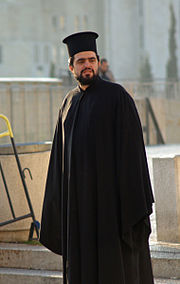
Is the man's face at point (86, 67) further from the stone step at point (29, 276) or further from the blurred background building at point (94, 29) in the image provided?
the blurred background building at point (94, 29)

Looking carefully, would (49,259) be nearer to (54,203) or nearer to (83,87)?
(54,203)

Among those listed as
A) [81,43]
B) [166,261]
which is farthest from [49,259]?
[81,43]

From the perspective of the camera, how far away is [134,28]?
158ft

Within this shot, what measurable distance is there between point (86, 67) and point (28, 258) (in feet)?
8.08

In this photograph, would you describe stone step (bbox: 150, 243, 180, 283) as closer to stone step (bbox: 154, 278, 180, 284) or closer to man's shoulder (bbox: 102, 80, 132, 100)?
stone step (bbox: 154, 278, 180, 284)

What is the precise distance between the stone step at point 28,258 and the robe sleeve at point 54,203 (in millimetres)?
1357

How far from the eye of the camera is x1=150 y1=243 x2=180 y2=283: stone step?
17.5 feet

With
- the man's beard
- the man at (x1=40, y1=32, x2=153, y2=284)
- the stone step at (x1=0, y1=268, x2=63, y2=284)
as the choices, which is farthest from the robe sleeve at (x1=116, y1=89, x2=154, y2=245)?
the stone step at (x1=0, y1=268, x2=63, y2=284)

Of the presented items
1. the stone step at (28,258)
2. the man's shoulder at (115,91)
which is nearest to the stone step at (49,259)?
the stone step at (28,258)

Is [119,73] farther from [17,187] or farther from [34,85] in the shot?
[17,187]

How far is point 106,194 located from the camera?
4.17 metres

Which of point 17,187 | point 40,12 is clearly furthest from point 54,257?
point 40,12

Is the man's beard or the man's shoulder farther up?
the man's beard

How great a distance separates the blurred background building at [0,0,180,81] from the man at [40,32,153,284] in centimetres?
3829
